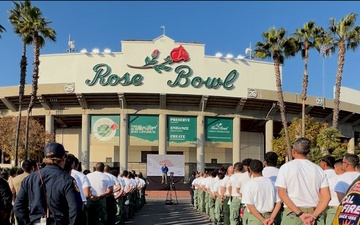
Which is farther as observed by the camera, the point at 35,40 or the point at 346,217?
the point at 35,40

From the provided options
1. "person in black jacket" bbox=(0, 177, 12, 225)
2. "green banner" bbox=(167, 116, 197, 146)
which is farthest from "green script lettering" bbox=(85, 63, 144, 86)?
"person in black jacket" bbox=(0, 177, 12, 225)

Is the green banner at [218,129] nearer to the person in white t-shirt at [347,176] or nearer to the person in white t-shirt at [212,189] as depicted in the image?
the person in white t-shirt at [212,189]

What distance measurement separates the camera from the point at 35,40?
123ft

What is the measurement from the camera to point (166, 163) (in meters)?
41.4

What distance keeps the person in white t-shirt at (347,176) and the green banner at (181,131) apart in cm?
4024

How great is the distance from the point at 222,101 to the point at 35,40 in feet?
63.2

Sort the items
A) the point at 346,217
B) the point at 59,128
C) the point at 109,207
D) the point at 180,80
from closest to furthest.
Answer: the point at 346,217 < the point at 109,207 < the point at 180,80 < the point at 59,128

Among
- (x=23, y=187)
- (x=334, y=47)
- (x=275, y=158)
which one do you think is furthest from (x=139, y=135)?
(x=23, y=187)

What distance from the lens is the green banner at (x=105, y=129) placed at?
48250 mm

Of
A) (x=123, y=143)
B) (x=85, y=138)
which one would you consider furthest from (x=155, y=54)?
(x=85, y=138)

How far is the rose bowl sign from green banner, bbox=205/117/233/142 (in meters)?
3.34

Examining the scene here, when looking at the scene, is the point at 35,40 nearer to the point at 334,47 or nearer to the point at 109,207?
the point at 334,47

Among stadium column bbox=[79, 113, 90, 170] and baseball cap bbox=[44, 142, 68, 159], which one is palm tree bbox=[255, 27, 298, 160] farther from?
baseball cap bbox=[44, 142, 68, 159]

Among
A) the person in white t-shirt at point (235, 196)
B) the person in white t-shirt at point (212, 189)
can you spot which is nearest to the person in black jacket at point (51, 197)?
the person in white t-shirt at point (235, 196)
